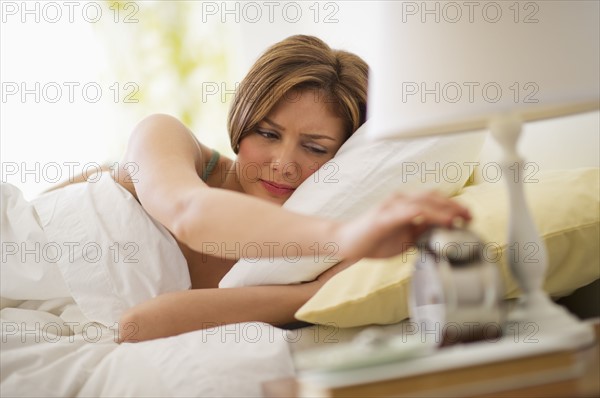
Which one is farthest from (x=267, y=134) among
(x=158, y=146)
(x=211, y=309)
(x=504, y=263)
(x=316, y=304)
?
(x=504, y=263)

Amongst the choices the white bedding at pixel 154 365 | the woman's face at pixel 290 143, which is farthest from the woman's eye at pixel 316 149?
the white bedding at pixel 154 365

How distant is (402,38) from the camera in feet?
3.02

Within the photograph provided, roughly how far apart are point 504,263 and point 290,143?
0.75 metres

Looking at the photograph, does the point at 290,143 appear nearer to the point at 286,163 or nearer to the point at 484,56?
the point at 286,163

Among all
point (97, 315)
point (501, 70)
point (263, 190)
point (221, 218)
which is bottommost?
point (97, 315)

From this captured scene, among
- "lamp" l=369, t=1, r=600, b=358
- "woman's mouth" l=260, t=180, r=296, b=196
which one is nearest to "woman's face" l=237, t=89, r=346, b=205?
"woman's mouth" l=260, t=180, r=296, b=196

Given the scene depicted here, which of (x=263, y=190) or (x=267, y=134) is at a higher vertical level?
(x=267, y=134)

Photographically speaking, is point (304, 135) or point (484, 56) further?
point (304, 135)

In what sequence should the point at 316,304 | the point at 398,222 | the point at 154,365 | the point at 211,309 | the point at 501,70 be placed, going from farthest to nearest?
1. the point at 211,309
2. the point at 316,304
3. the point at 154,365
4. the point at 501,70
5. the point at 398,222

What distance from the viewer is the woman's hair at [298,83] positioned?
183 cm

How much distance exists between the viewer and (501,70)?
0.90 m

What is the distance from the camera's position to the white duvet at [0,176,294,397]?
1061mm

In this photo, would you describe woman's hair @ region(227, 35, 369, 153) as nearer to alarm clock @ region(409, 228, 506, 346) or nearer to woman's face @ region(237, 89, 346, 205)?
woman's face @ region(237, 89, 346, 205)

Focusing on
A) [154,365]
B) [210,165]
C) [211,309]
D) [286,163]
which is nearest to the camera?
[154,365]
